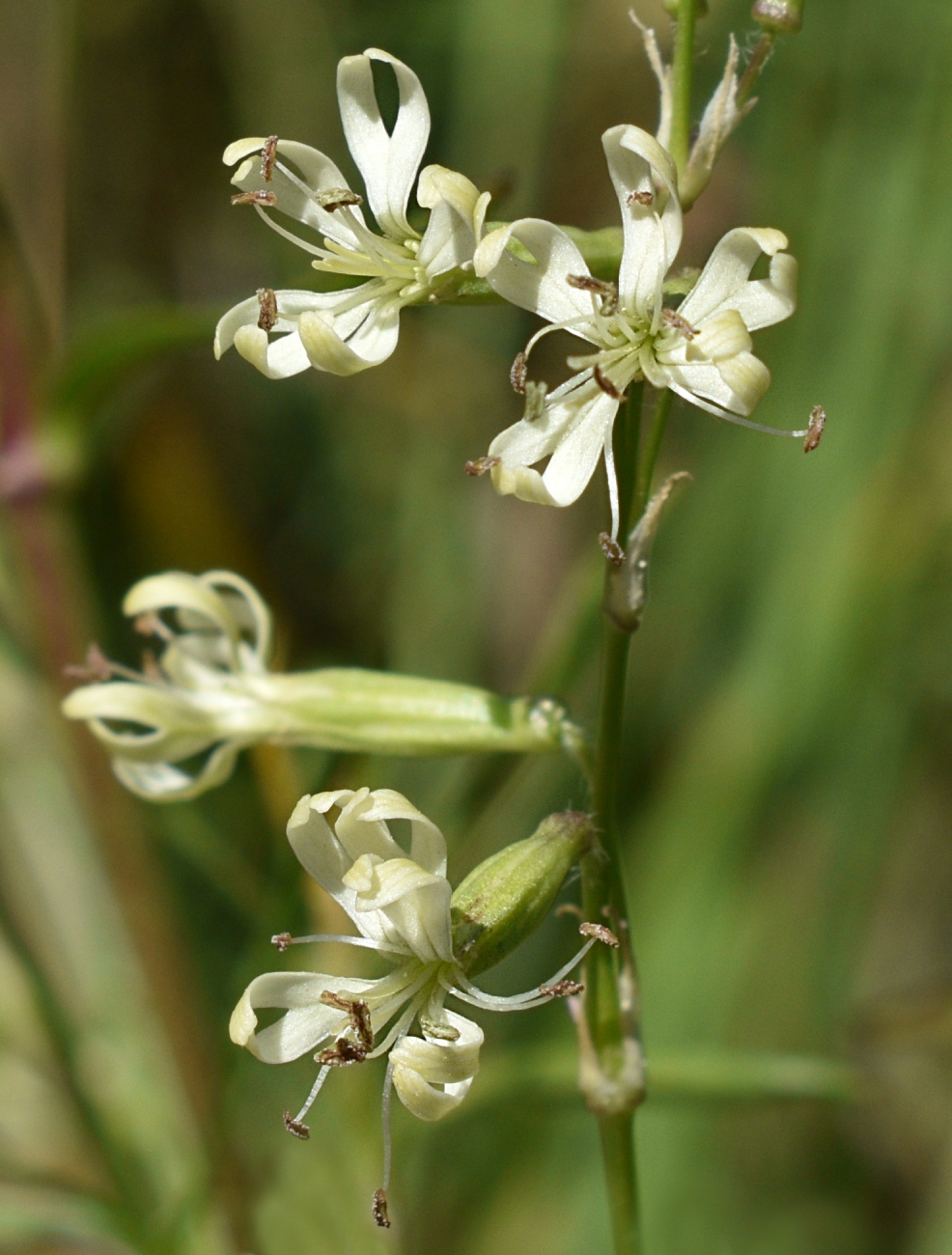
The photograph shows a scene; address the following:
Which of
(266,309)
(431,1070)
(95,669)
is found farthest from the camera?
(95,669)

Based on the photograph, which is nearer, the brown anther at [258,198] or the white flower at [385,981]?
the white flower at [385,981]

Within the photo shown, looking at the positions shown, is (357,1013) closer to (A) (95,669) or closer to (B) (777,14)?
(A) (95,669)

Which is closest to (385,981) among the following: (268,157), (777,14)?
(268,157)

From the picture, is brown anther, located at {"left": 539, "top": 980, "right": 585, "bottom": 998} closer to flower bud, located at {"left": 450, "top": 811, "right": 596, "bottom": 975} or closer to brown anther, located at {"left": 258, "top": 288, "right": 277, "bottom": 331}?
flower bud, located at {"left": 450, "top": 811, "right": 596, "bottom": 975}

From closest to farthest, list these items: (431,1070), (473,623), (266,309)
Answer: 1. (431,1070)
2. (266,309)
3. (473,623)

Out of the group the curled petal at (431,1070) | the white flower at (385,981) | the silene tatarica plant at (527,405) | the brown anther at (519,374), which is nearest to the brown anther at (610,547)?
the silene tatarica plant at (527,405)

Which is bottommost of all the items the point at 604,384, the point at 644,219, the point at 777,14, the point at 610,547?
the point at 610,547

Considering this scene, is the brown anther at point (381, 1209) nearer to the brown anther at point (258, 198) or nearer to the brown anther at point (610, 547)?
the brown anther at point (610, 547)
